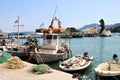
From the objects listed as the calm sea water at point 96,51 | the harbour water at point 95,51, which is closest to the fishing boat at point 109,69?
the harbour water at point 95,51

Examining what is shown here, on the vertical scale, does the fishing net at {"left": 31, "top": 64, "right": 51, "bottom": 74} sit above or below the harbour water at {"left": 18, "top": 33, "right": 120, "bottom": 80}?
above

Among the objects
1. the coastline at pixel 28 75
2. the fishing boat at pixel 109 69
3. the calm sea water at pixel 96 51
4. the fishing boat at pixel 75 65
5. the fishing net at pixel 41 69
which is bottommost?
the calm sea water at pixel 96 51

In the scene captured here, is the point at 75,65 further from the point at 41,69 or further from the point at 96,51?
the point at 96,51

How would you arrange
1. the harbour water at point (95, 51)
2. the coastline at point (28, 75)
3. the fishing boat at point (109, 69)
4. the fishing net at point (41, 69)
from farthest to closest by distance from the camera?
the harbour water at point (95, 51) < the fishing boat at point (109, 69) < the fishing net at point (41, 69) < the coastline at point (28, 75)

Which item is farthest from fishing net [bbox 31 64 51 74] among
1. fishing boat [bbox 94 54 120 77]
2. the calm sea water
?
the calm sea water

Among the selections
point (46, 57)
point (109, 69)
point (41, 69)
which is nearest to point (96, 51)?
point (46, 57)

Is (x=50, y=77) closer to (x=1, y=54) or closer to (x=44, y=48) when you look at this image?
(x=1, y=54)

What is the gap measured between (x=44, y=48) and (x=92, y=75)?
9270 mm

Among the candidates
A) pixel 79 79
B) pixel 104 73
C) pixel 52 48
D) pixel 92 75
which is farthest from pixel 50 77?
pixel 52 48

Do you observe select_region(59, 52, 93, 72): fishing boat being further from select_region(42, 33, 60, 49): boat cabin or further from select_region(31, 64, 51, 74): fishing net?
select_region(31, 64, 51, 74): fishing net

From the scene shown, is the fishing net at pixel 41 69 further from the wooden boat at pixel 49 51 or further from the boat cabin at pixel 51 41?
the boat cabin at pixel 51 41

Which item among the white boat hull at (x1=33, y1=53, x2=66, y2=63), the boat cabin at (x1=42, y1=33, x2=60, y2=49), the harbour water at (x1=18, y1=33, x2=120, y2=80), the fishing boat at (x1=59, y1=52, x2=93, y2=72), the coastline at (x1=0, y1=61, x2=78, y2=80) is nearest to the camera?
the coastline at (x1=0, y1=61, x2=78, y2=80)

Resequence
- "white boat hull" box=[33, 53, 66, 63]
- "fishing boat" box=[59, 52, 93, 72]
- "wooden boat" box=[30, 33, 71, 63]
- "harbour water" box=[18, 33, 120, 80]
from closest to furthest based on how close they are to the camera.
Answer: "fishing boat" box=[59, 52, 93, 72] → "harbour water" box=[18, 33, 120, 80] → "white boat hull" box=[33, 53, 66, 63] → "wooden boat" box=[30, 33, 71, 63]

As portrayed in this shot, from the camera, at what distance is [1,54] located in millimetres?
21516
